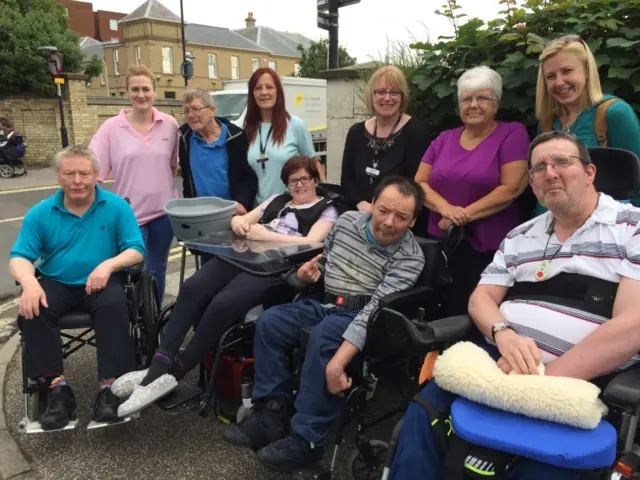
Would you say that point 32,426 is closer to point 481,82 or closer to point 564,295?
point 564,295

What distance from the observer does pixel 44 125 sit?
17.7 metres

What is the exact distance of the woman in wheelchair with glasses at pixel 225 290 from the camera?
2795 millimetres

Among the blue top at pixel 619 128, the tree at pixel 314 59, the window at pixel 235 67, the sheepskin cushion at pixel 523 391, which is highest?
the window at pixel 235 67

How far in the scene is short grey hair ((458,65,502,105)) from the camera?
2.75 metres

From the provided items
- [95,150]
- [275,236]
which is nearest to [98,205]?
[95,150]

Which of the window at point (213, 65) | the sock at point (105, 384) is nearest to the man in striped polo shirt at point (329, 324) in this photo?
the sock at point (105, 384)

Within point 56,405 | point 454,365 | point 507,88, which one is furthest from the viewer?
point 507,88

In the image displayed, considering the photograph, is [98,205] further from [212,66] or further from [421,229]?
[212,66]

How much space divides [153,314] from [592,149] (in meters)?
2.50

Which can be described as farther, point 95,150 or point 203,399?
point 95,150

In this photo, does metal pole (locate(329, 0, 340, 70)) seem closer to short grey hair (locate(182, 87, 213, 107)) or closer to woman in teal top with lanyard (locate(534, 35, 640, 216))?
short grey hair (locate(182, 87, 213, 107))

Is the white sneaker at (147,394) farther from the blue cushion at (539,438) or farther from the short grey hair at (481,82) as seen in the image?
the short grey hair at (481,82)

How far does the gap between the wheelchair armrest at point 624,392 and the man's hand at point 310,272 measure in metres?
1.50

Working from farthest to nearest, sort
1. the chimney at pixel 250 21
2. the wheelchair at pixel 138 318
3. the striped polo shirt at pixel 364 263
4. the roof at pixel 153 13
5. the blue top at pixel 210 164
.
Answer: the chimney at pixel 250 21, the roof at pixel 153 13, the blue top at pixel 210 164, the wheelchair at pixel 138 318, the striped polo shirt at pixel 364 263
